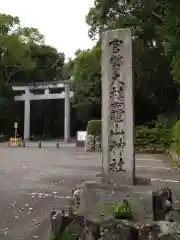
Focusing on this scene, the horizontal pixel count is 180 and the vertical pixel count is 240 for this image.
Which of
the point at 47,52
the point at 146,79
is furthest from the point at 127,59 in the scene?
the point at 47,52

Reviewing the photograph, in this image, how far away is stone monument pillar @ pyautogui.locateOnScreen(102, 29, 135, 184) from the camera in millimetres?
4301

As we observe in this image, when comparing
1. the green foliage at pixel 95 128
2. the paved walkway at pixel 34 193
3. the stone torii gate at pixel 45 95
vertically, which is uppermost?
the stone torii gate at pixel 45 95

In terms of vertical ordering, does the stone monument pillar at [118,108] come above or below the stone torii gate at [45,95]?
below

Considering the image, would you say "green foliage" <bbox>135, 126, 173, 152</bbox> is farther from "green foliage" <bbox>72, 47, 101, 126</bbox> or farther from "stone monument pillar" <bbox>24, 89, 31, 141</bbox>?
"stone monument pillar" <bbox>24, 89, 31, 141</bbox>

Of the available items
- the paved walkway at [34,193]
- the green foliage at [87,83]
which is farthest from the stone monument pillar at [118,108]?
the green foliage at [87,83]

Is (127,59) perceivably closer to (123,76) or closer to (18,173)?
(123,76)

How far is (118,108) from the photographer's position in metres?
4.37

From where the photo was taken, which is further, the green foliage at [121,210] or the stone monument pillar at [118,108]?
the stone monument pillar at [118,108]

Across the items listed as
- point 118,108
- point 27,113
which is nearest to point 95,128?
point 27,113

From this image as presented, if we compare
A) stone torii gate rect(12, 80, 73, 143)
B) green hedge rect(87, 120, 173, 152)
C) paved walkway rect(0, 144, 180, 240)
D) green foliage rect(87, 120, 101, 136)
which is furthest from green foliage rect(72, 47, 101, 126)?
paved walkway rect(0, 144, 180, 240)

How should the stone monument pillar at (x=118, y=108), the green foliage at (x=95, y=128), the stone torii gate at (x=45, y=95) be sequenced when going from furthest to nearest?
the stone torii gate at (x=45, y=95) → the green foliage at (x=95, y=128) → the stone monument pillar at (x=118, y=108)

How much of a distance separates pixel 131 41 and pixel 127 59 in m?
0.26

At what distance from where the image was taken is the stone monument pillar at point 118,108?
14.1ft

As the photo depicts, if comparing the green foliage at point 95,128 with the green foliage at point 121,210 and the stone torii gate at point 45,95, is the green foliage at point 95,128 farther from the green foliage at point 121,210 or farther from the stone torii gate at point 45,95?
the green foliage at point 121,210
